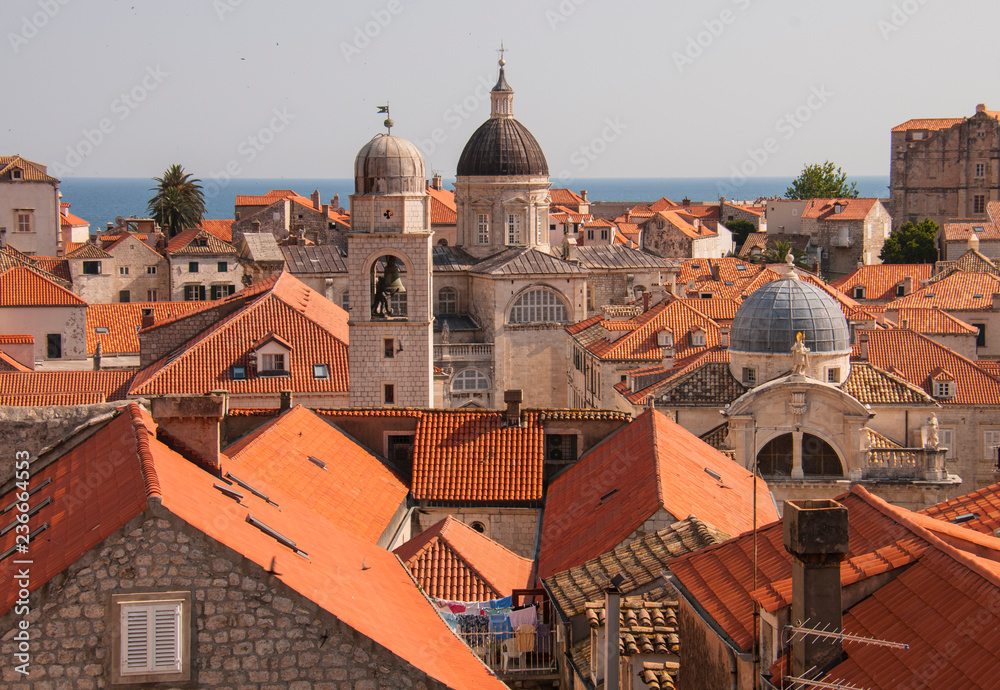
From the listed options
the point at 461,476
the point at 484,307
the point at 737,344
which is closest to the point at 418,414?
the point at 461,476

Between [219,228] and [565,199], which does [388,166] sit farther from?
[565,199]

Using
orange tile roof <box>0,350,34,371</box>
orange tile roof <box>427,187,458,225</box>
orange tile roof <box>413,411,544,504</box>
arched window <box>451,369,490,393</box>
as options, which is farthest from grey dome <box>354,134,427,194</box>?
orange tile roof <box>427,187,458,225</box>

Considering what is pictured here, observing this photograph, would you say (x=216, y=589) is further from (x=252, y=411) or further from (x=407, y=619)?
(x=252, y=411)

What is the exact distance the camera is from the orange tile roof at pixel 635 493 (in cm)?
2214

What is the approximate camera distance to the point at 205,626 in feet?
41.1

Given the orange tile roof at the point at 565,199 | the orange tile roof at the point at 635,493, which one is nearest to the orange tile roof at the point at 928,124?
the orange tile roof at the point at 565,199

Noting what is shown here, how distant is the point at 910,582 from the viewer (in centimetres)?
1302

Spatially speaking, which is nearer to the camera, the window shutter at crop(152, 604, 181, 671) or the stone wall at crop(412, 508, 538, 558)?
the window shutter at crop(152, 604, 181, 671)

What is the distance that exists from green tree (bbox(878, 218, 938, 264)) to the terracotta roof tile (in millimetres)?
81982

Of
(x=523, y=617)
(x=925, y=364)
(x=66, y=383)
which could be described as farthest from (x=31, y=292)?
(x=523, y=617)

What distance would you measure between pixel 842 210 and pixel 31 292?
2779 inches

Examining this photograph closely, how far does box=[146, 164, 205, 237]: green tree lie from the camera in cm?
10275

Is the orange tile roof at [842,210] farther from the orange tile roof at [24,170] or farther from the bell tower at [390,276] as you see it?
Result: the bell tower at [390,276]

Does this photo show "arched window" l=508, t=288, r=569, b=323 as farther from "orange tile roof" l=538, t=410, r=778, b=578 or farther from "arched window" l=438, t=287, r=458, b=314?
"orange tile roof" l=538, t=410, r=778, b=578
